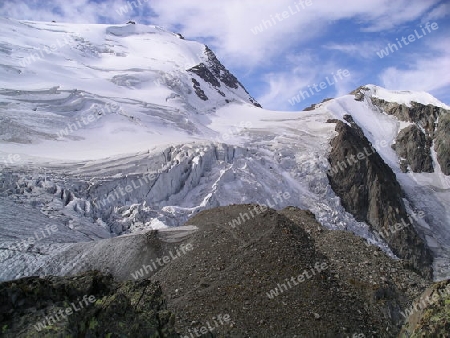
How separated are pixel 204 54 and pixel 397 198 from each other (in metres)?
42.1

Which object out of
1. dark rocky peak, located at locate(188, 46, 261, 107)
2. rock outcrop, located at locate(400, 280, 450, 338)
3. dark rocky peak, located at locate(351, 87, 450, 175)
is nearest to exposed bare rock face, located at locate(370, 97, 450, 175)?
dark rocky peak, located at locate(351, 87, 450, 175)

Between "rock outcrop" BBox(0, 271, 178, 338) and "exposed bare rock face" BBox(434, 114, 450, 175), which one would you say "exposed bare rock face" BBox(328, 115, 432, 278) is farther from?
"rock outcrop" BBox(0, 271, 178, 338)

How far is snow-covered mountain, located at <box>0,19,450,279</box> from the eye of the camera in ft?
55.5

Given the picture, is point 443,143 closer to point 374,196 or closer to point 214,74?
point 374,196

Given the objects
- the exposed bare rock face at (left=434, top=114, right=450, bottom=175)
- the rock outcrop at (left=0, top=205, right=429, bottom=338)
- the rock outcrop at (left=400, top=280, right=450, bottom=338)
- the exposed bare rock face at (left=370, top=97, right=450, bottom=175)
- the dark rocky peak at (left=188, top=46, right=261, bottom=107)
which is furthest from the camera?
the dark rocky peak at (left=188, top=46, right=261, bottom=107)

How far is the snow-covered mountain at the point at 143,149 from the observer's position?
16.9m

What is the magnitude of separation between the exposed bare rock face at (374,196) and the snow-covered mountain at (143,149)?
1.83 ft

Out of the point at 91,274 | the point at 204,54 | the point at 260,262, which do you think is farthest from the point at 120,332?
the point at 204,54

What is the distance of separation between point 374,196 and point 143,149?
2142 centimetres

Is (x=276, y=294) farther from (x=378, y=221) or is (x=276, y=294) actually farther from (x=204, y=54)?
(x=204, y=54)

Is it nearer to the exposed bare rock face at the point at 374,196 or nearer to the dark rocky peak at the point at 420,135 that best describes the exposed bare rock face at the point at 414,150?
the dark rocky peak at the point at 420,135

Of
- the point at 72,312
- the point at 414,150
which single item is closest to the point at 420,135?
the point at 414,150

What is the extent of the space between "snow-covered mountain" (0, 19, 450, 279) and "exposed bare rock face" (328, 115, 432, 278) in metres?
0.56

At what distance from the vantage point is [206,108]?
48312 millimetres
